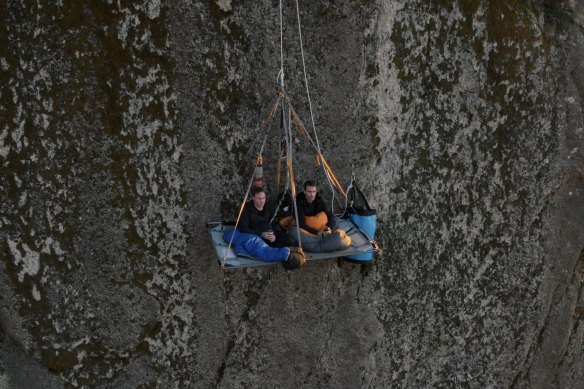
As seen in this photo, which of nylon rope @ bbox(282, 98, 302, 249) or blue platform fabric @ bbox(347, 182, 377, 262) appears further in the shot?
blue platform fabric @ bbox(347, 182, 377, 262)

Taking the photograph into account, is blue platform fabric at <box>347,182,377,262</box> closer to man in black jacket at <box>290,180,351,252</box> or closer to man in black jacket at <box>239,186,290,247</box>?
man in black jacket at <box>290,180,351,252</box>

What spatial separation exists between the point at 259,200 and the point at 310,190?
0.59 metres

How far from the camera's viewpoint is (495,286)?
823 cm

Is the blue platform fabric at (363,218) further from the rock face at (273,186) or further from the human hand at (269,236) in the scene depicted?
the human hand at (269,236)

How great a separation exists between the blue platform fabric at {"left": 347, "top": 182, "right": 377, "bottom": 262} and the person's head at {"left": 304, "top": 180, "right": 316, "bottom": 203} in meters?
0.58

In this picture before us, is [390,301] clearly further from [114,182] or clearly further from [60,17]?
[60,17]

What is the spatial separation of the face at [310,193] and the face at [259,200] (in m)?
0.51

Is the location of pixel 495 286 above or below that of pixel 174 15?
below

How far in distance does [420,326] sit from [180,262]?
337 cm

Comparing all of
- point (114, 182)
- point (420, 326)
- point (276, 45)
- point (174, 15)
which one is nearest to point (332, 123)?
point (276, 45)

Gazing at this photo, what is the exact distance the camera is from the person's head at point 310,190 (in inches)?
253

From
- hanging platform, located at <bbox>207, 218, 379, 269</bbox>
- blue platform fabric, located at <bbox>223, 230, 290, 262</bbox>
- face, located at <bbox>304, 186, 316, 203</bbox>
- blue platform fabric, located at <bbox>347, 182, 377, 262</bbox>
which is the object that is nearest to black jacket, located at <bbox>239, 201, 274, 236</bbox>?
blue platform fabric, located at <bbox>223, 230, 290, 262</bbox>

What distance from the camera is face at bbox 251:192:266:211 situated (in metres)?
6.19

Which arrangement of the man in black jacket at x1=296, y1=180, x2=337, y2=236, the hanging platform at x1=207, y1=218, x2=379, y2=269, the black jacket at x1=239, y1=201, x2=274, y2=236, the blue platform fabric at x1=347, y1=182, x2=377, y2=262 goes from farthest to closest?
the blue platform fabric at x1=347, y1=182, x2=377, y2=262, the man in black jacket at x1=296, y1=180, x2=337, y2=236, the black jacket at x1=239, y1=201, x2=274, y2=236, the hanging platform at x1=207, y1=218, x2=379, y2=269
